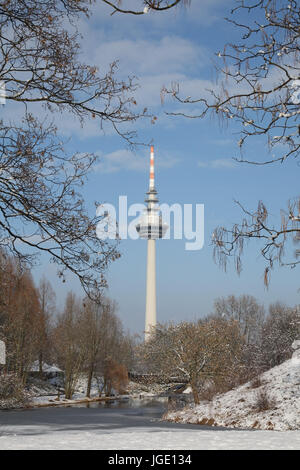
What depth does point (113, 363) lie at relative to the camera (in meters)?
54.8

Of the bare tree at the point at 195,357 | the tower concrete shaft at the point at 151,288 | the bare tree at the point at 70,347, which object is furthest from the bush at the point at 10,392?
the tower concrete shaft at the point at 151,288

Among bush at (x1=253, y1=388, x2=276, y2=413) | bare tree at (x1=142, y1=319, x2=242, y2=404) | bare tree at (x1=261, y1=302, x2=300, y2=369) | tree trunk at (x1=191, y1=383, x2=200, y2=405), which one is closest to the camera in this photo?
bush at (x1=253, y1=388, x2=276, y2=413)

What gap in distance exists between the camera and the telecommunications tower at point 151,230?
111m

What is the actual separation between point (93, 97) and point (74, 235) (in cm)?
256

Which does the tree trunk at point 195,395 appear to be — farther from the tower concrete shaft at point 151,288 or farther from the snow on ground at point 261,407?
the tower concrete shaft at point 151,288

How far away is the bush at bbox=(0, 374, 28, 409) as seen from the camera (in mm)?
35469

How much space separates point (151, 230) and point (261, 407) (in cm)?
10519

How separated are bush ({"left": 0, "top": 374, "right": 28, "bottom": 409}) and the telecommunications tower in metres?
73.4

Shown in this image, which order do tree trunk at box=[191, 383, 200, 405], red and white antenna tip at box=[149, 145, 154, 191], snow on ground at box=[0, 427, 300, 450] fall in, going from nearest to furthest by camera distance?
1. snow on ground at box=[0, 427, 300, 450]
2. tree trunk at box=[191, 383, 200, 405]
3. red and white antenna tip at box=[149, 145, 154, 191]

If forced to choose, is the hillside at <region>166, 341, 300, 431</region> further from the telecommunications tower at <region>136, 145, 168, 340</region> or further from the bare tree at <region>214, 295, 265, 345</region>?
the telecommunications tower at <region>136, 145, 168, 340</region>

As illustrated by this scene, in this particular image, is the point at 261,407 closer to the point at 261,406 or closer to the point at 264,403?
the point at 261,406

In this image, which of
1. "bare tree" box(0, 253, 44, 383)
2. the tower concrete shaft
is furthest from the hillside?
the tower concrete shaft

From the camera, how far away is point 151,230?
125 m

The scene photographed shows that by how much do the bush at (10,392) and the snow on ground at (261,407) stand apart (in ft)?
47.3
